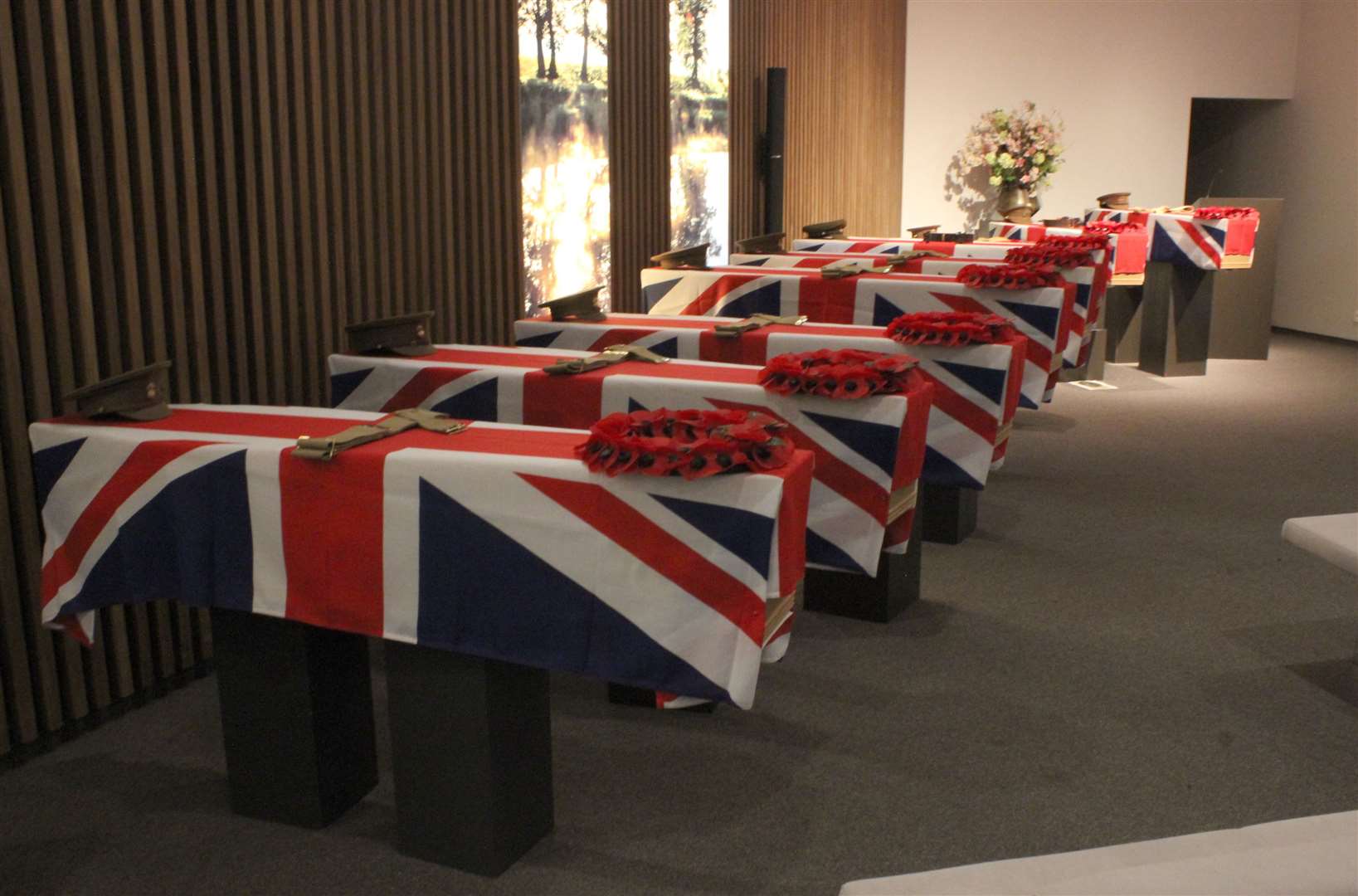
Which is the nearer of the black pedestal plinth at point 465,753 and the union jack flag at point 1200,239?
the black pedestal plinth at point 465,753

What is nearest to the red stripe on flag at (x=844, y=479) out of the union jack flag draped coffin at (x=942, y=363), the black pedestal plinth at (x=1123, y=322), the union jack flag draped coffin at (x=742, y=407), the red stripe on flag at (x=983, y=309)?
the union jack flag draped coffin at (x=742, y=407)

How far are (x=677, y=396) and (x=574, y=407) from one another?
0.28 meters

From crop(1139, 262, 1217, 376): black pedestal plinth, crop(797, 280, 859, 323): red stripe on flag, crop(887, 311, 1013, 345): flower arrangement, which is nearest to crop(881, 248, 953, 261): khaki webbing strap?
crop(797, 280, 859, 323): red stripe on flag

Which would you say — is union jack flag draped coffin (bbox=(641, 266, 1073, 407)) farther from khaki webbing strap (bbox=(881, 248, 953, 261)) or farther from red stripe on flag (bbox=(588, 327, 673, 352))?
red stripe on flag (bbox=(588, 327, 673, 352))

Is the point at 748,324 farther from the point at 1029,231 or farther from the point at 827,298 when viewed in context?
the point at 1029,231

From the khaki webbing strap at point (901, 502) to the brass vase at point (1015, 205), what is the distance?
6988 millimetres

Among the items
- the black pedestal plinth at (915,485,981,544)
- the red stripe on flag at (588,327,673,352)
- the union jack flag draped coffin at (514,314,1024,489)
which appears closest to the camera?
the union jack flag draped coffin at (514,314,1024,489)

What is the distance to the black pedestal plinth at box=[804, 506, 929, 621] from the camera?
3.67 m

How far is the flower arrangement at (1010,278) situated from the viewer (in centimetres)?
451

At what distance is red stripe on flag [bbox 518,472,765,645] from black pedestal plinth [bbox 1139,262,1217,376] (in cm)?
675

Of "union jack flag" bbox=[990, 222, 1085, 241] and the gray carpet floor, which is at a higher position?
"union jack flag" bbox=[990, 222, 1085, 241]

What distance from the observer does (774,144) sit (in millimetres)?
7621

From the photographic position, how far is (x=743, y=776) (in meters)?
2.74

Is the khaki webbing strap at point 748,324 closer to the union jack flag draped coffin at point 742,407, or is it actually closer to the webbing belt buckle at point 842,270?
the union jack flag draped coffin at point 742,407
